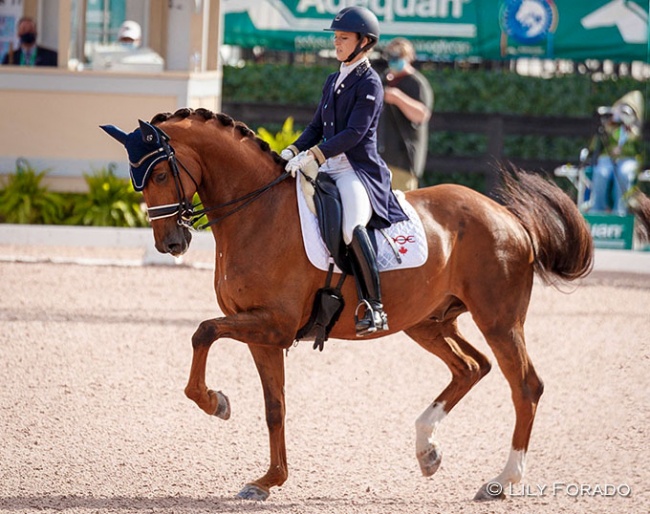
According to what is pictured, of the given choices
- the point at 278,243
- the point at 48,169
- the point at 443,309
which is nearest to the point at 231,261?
the point at 278,243

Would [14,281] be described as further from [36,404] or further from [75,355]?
[36,404]

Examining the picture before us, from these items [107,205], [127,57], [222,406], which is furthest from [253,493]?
[127,57]

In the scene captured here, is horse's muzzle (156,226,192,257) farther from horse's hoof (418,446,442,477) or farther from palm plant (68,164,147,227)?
palm plant (68,164,147,227)

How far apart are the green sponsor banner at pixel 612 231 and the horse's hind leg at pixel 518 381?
815 cm

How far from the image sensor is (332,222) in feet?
18.7

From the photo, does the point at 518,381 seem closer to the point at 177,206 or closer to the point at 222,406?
the point at 222,406

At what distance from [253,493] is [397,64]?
21.7 ft

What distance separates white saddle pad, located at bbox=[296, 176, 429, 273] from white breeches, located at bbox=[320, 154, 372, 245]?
0.14 m

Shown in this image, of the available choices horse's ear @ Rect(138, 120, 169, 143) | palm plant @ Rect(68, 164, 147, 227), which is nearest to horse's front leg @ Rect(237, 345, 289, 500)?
horse's ear @ Rect(138, 120, 169, 143)

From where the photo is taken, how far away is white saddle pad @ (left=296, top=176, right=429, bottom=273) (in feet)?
18.8

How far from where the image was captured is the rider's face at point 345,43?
5812mm

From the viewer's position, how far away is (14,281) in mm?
11352

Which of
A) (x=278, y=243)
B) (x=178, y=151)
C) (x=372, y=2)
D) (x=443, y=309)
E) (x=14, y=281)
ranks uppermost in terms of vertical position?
(x=372, y=2)

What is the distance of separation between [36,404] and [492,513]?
10.3ft
